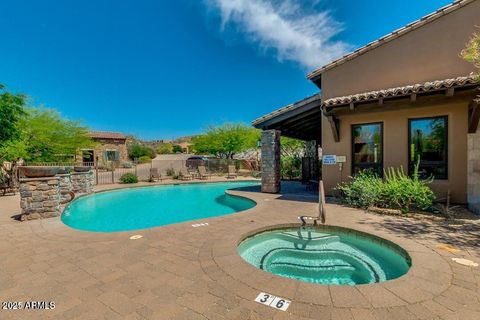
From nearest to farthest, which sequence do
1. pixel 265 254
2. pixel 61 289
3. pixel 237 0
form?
pixel 61 289 < pixel 265 254 < pixel 237 0

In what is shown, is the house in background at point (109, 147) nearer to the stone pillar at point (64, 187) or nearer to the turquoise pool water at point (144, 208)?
the turquoise pool water at point (144, 208)

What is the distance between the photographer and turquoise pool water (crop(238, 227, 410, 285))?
12.5 ft

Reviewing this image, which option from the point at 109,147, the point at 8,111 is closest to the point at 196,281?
the point at 8,111

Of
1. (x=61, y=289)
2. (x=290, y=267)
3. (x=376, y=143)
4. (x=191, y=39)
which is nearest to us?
(x=61, y=289)

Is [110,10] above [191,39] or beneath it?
beneath

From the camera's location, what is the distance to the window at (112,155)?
106 feet

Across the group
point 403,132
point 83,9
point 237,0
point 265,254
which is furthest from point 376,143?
point 83,9

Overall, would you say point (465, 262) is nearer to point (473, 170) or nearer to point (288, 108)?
point (473, 170)

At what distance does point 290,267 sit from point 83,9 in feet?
56.6

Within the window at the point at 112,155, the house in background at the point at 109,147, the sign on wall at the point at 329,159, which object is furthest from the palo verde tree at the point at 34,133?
the sign on wall at the point at 329,159

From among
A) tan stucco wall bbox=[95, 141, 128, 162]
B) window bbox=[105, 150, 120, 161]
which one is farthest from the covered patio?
window bbox=[105, 150, 120, 161]

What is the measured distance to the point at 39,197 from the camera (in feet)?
21.4

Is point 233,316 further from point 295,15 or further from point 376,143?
point 295,15

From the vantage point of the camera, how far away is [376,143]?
860cm
